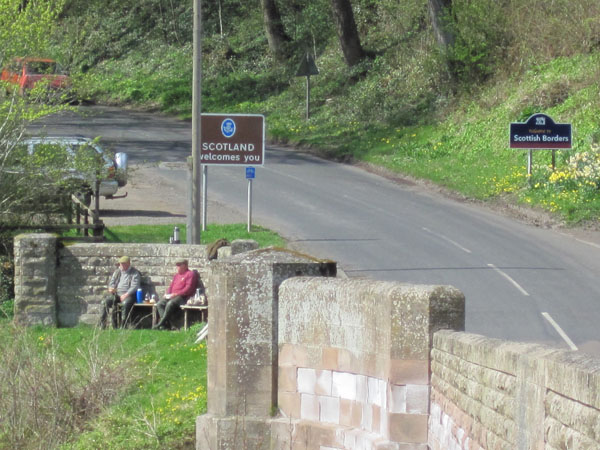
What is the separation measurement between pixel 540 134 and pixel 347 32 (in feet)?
51.3

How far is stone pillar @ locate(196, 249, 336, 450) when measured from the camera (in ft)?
29.1

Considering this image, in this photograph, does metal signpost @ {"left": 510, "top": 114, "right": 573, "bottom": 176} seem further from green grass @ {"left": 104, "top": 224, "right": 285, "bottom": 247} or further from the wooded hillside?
green grass @ {"left": 104, "top": 224, "right": 285, "bottom": 247}

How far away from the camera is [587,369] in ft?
13.6

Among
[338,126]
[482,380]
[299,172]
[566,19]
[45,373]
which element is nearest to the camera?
[482,380]

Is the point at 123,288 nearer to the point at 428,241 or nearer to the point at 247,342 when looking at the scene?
the point at 247,342

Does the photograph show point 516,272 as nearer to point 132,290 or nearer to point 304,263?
point 132,290

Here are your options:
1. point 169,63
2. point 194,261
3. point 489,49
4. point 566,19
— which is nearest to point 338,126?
point 489,49

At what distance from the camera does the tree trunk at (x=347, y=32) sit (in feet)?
120

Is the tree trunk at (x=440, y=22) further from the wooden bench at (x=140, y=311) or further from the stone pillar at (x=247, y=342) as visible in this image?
the stone pillar at (x=247, y=342)

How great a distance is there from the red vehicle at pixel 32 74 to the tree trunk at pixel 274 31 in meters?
24.4

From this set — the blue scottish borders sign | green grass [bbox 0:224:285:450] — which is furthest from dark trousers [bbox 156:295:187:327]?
the blue scottish borders sign

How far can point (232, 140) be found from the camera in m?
20.3

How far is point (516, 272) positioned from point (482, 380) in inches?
455

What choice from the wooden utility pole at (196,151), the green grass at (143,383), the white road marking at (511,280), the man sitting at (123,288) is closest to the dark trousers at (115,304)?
the man sitting at (123,288)
